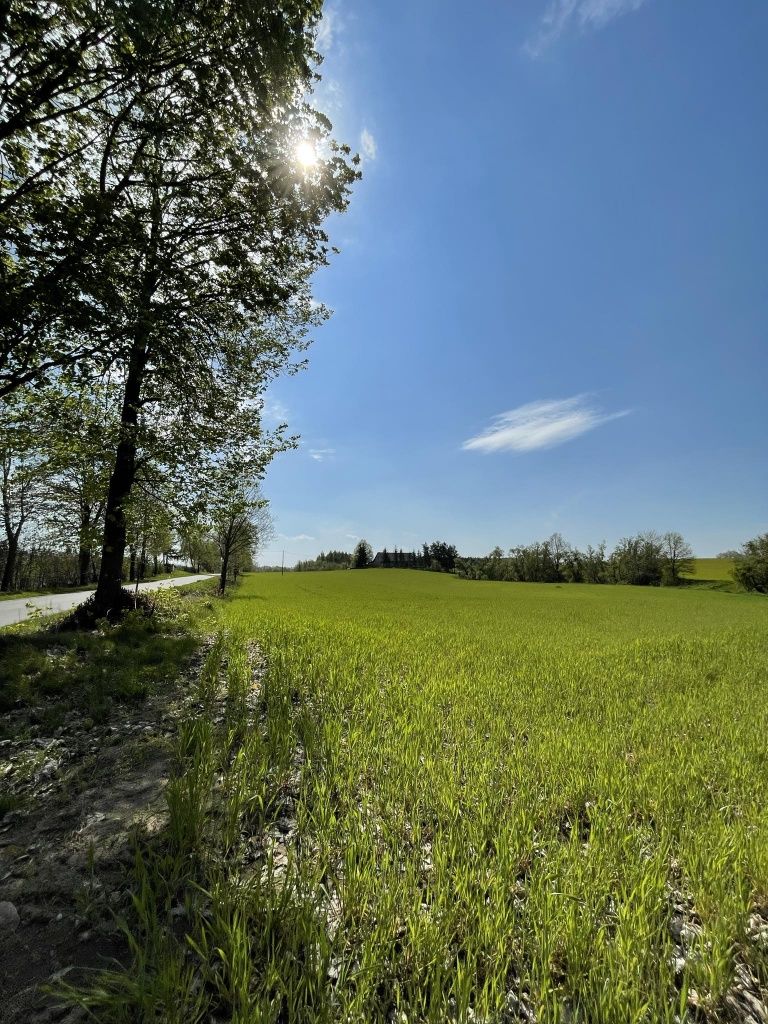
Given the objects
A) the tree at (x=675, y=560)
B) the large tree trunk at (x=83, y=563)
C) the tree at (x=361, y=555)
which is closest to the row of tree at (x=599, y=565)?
the tree at (x=675, y=560)

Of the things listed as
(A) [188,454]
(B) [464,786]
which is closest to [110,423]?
(A) [188,454]

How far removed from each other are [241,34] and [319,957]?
35.8 ft

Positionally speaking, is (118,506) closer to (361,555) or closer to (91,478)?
(91,478)

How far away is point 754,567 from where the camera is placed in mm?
63406

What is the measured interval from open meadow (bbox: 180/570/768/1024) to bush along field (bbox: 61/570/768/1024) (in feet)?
0.06

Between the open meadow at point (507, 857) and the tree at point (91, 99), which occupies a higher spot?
the tree at point (91, 99)

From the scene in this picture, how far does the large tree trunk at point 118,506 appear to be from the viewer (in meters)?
11.3

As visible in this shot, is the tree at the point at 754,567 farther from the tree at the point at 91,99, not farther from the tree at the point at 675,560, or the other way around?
the tree at the point at 91,99

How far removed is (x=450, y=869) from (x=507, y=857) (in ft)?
1.47

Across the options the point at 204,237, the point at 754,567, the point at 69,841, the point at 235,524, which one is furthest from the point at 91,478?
the point at 754,567

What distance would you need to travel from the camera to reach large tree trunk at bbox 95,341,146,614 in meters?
11.3

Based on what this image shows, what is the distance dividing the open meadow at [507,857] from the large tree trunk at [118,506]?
757 centimetres

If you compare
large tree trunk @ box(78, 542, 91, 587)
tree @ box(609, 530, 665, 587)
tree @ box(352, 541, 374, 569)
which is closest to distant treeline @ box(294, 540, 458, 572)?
tree @ box(352, 541, 374, 569)

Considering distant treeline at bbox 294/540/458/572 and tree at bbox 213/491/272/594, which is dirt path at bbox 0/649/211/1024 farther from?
distant treeline at bbox 294/540/458/572
